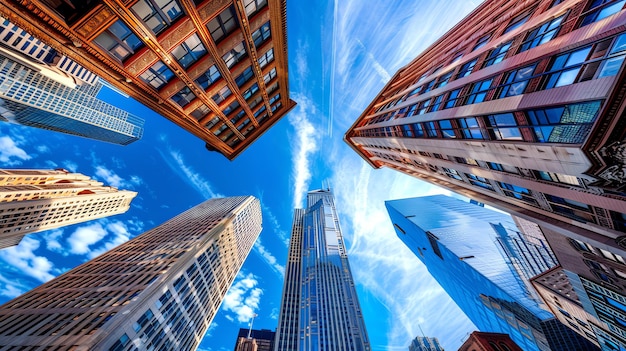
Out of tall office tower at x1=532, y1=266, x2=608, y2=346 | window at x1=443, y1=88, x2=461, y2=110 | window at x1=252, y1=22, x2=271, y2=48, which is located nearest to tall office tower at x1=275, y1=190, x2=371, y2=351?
tall office tower at x1=532, y1=266, x2=608, y2=346

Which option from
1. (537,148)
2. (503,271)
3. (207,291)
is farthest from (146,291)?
(503,271)

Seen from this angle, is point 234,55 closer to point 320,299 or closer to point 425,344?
point 320,299

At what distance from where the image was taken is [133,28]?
45.5ft

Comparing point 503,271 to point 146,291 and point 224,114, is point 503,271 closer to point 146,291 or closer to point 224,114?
point 224,114

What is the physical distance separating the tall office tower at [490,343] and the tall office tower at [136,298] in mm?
63689

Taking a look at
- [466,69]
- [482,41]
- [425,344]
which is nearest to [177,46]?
[466,69]

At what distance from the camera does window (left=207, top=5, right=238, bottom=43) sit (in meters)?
17.7

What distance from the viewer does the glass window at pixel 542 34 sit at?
46.9ft

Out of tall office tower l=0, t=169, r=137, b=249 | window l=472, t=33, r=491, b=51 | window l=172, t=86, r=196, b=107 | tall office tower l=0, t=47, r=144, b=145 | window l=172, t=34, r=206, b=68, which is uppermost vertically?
tall office tower l=0, t=47, r=144, b=145

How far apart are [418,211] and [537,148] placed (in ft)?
334

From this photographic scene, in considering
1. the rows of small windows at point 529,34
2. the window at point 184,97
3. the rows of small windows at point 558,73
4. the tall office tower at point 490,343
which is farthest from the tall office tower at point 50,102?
the tall office tower at point 490,343

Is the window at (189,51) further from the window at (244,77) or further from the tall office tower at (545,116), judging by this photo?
the tall office tower at (545,116)

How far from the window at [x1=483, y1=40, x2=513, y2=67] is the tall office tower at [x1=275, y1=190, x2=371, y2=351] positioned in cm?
9632

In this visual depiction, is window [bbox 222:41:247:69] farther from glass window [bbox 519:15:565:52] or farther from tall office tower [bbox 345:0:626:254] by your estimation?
glass window [bbox 519:15:565:52]
